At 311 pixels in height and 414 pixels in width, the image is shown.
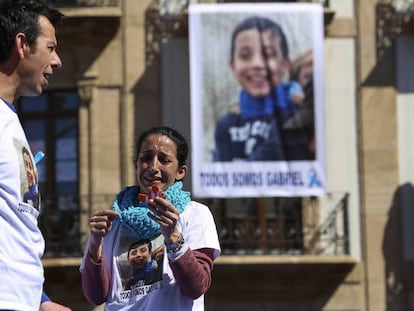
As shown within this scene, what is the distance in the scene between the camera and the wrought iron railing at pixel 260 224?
1845cm

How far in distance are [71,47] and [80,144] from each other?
132 centimetres

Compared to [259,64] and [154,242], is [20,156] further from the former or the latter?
[259,64]

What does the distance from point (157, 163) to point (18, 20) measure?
1362mm

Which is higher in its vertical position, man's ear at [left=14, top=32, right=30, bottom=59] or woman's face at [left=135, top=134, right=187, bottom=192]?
man's ear at [left=14, top=32, right=30, bottom=59]

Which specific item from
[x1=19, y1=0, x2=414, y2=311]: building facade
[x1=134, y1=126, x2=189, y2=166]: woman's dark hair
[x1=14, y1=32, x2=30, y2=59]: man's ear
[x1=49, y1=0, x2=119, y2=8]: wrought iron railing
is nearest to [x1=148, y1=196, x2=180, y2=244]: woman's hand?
[x1=134, y1=126, x2=189, y2=166]: woman's dark hair

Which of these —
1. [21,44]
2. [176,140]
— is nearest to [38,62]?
[21,44]

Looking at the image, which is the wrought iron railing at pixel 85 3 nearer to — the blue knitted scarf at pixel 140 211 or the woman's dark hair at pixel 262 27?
the woman's dark hair at pixel 262 27

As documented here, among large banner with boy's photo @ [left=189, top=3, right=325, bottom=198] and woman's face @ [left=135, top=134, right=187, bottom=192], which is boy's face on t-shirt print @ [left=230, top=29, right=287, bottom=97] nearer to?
large banner with boy's photo @ [left=189, top=3, right=325, bottom=198]

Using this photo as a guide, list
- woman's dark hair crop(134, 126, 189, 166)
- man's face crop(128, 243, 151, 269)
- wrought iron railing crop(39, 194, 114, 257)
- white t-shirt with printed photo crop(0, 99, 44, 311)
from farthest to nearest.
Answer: wrought iron railing crop(39, 194, 114, 257), woman's dark hair crop(134, 126, 189, 166), man's face crop(128, 243, 151, 269), white t-shirt with printed photo crop(0, 99, 44, 311)

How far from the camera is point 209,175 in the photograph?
18.2 meters

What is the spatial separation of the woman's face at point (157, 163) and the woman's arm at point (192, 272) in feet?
1.15

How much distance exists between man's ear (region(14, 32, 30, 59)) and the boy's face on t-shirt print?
553 inches

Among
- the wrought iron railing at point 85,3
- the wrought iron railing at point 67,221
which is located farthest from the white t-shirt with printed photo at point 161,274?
the wrought iron railing at point 85,3

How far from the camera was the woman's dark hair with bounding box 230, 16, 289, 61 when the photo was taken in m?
18.5
